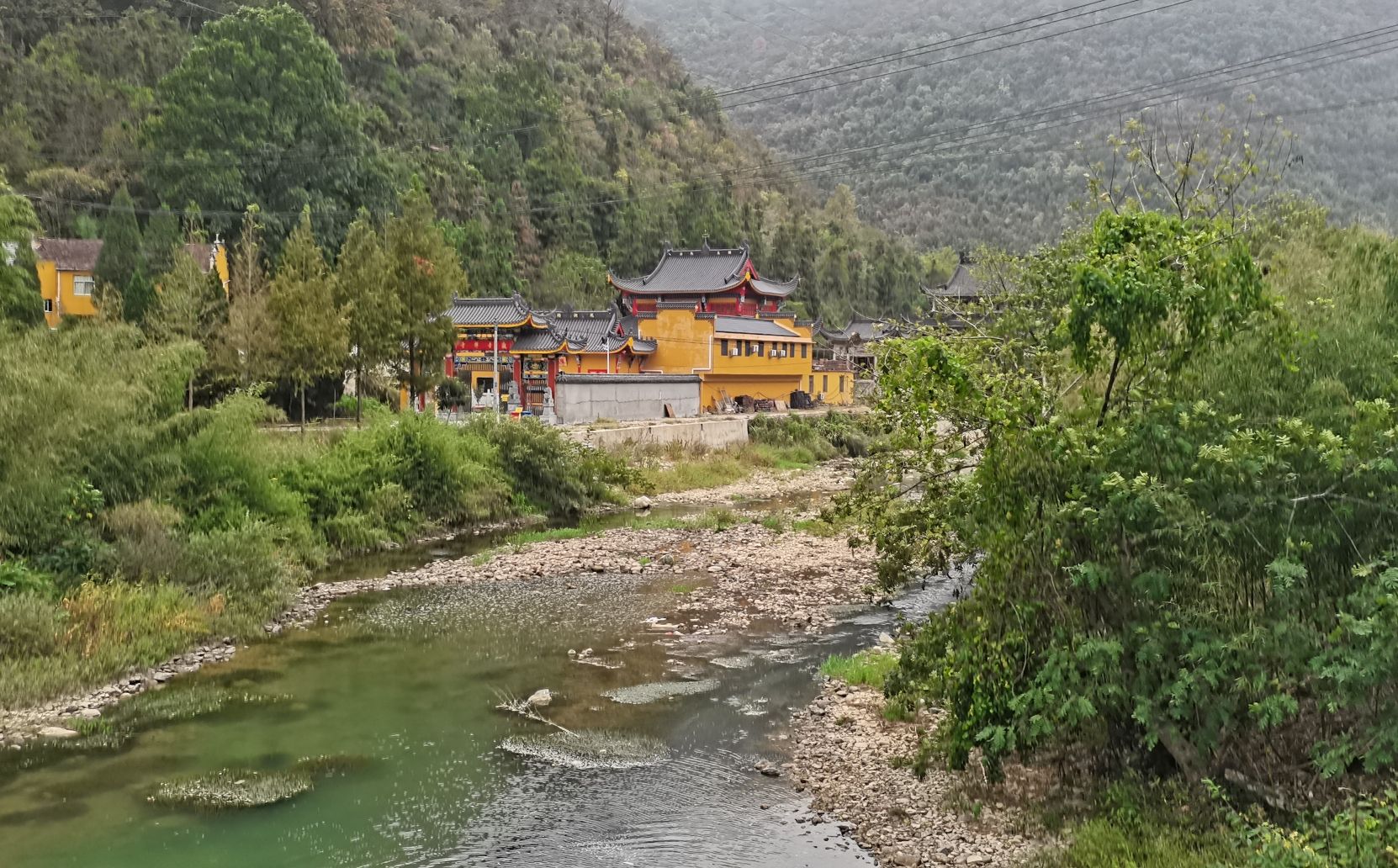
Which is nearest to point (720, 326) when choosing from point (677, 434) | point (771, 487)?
point (677, 434)

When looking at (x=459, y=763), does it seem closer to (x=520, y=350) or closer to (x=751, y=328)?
(x=520, y=350)

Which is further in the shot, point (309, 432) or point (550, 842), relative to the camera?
point (309, 432)

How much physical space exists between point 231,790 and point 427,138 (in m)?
58.5

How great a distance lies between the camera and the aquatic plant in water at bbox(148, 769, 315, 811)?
8.50 metres

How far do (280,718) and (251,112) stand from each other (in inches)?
1510

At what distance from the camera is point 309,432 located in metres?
22.8

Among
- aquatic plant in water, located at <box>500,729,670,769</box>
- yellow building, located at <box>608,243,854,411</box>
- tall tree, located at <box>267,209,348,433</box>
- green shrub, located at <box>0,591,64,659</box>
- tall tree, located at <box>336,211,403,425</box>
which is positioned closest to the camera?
aquatic plant in water, located at <box>500,729,670,769</box>

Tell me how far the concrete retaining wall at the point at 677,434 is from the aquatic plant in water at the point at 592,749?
60.5ft

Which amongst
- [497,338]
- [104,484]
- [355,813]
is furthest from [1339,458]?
[497,338]

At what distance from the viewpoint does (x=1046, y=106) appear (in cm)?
11531

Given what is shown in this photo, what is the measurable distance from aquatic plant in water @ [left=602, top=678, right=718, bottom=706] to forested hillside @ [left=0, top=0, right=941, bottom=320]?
35150mm

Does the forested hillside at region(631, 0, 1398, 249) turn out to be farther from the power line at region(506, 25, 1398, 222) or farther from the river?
the river

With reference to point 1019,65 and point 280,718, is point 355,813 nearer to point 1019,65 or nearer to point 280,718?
point 280,718

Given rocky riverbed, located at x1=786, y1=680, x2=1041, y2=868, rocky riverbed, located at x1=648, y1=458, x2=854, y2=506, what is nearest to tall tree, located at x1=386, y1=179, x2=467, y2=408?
rocky riverbed, located at x1=648, y1=458, x2=854, y2=506
